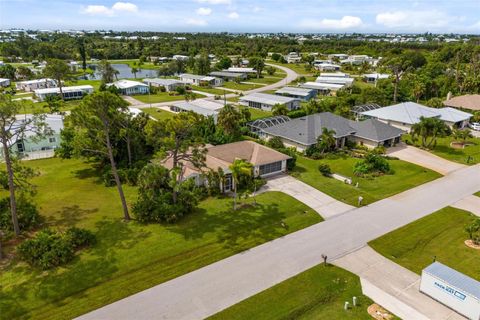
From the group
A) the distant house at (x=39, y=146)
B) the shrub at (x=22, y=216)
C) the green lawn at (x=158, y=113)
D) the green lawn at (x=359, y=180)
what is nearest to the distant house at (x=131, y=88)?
the green lawn at (x=158, y=113)

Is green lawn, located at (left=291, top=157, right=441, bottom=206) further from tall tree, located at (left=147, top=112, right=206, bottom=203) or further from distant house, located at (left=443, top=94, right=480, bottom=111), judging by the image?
distant house, located at (left=443, top=94, right=480, bottom=111)

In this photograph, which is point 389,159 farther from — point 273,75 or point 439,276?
point 273,75

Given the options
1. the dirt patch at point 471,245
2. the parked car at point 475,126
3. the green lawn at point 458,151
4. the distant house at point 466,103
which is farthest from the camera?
the distant house at point 466,103

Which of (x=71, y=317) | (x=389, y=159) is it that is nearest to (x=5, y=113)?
(x=71, y=317)

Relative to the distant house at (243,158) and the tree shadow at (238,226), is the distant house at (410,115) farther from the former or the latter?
the tree shadow at (238,226)

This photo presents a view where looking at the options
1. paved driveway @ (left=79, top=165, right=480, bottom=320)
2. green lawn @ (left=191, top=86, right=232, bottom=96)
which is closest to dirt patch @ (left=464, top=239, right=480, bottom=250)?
paved driveway @ (left=79, top=165, right=480, bottom=320)
